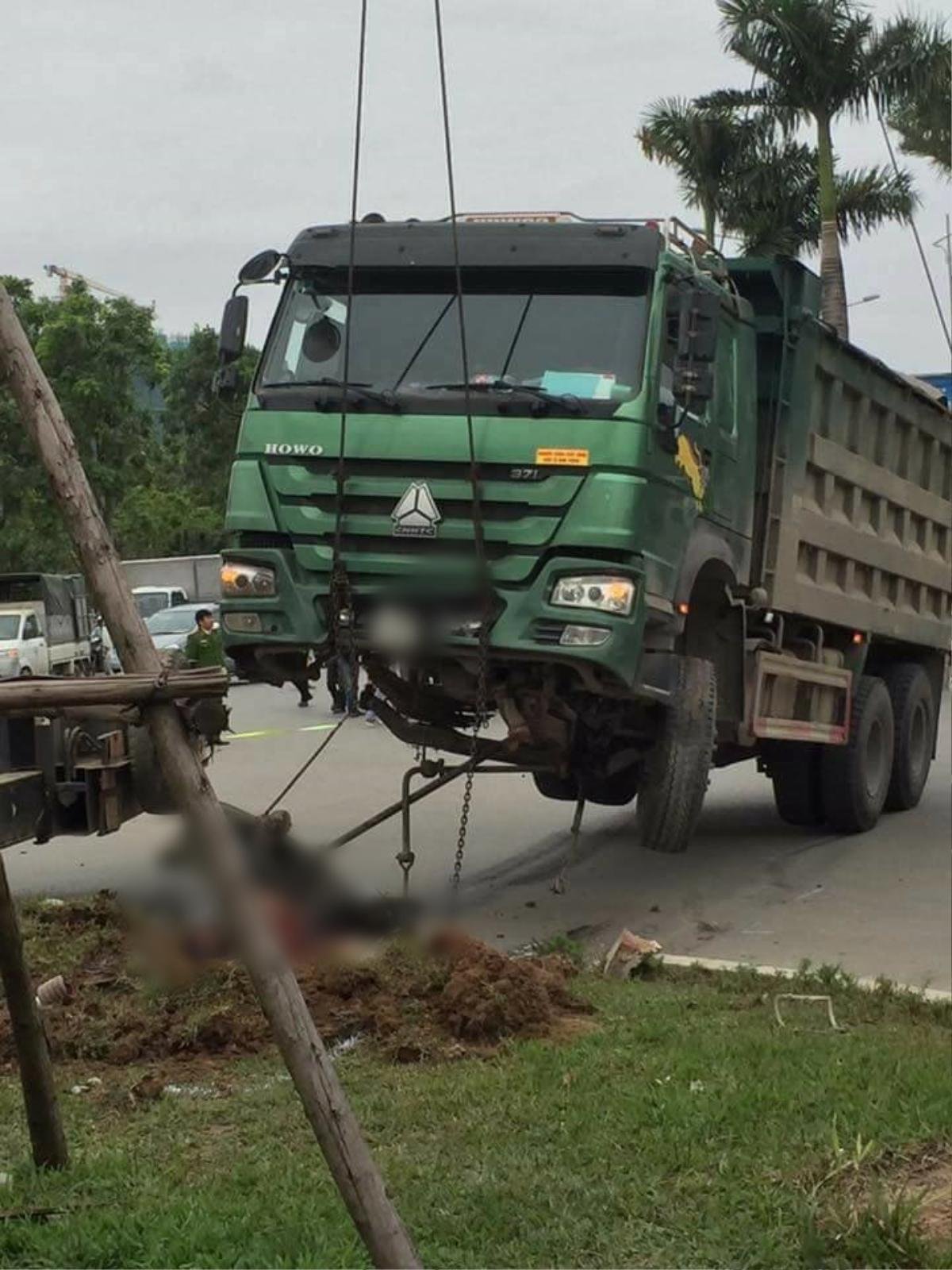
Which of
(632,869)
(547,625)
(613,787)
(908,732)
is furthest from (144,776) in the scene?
(908,732)

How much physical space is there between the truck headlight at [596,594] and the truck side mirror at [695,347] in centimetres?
104

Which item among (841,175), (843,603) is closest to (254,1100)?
(843,603)

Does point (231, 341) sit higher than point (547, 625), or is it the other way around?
point (231, 341)

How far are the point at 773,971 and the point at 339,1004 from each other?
1941mm


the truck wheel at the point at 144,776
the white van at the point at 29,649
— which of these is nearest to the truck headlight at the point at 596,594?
the truck wheel at the point at 144,776

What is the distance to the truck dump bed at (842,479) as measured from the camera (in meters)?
9.11

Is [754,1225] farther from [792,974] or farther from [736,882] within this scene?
[736,882]

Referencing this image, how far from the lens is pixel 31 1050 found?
4.07 meters

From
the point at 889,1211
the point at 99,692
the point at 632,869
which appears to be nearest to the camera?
the point at 99,692

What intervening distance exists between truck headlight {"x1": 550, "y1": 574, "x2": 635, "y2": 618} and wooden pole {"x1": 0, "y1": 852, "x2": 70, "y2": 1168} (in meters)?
3.43

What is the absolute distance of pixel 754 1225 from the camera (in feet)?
12.7

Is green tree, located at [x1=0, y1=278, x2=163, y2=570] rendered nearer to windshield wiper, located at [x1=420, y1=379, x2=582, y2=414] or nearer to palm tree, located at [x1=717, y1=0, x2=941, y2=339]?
palm tree, located at [x1=717, y1=0, x2=941, y2=339]

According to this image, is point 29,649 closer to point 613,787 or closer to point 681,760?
point 613,787

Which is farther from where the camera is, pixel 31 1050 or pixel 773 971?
pixel 773 971
